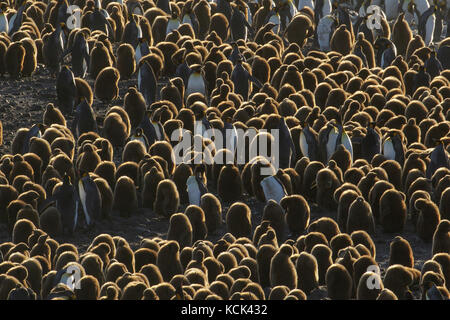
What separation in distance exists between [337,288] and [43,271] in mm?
2217

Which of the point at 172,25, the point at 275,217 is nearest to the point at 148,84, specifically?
the point at 172,25

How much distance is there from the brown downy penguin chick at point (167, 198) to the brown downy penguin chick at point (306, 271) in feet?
6.25

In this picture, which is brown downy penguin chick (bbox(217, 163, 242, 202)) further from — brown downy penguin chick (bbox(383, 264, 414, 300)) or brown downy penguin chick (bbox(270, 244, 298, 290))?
brown downy penguin chick (bbox(383, 264, 414, 300))

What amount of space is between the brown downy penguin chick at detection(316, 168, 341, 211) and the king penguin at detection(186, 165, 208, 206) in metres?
1.02

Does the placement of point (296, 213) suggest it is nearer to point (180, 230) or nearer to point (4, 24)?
point (180, 230)

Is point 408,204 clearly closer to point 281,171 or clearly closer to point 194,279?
point 281,171

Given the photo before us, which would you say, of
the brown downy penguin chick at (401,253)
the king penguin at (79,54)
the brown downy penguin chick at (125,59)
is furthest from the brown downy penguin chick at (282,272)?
the king penguin at (79,54)

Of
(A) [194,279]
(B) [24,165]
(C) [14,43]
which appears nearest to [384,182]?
(A) [194,279]

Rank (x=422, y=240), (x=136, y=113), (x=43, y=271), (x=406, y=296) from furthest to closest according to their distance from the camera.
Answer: (x=136, y=113) → (x=422, y=240) → (x=43, y=271) → (x=406, y=296)

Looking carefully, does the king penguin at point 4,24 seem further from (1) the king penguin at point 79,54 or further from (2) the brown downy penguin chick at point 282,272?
(2) the brown downy penguin chick at point 282,272

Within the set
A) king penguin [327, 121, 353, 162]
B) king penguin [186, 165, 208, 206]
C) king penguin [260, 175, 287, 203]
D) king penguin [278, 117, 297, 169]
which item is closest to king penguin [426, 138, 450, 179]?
king penguin [327, 121, 353, 162]

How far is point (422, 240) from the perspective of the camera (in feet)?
32.2

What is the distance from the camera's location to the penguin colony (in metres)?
8.48

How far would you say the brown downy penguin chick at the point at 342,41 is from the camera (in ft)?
49.4
